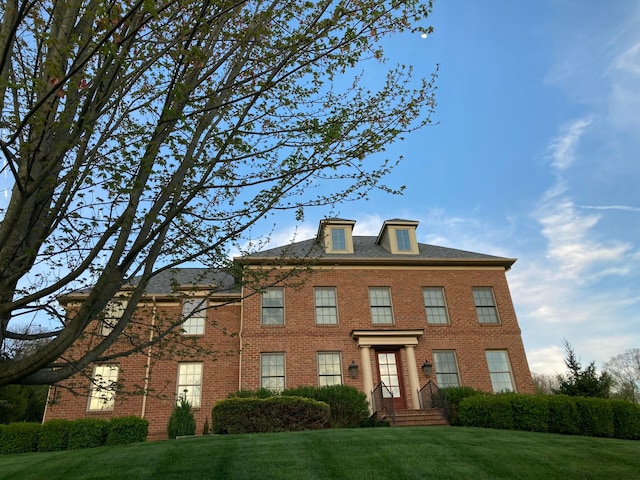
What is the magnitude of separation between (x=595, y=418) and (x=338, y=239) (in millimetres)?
10381

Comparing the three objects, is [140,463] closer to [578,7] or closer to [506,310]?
[578,7]

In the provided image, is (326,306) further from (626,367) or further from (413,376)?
(626,367)

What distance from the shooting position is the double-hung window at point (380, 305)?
15.9 meters

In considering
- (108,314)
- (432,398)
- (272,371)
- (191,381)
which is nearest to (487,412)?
(432,398)

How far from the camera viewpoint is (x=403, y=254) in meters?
17.4

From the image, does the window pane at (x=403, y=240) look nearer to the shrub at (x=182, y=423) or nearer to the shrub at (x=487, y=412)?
the shrub at (x=487, y=412)

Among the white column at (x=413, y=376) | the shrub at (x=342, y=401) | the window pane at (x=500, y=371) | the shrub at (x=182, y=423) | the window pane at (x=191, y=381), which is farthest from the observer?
the window pane at (x=500, y=371)

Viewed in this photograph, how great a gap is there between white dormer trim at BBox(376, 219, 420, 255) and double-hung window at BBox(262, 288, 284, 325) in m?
5.19

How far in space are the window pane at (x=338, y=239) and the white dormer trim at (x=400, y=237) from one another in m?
1.95

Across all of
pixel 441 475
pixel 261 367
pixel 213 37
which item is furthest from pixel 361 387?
pixel 213 37

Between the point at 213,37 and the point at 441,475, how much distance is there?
6521 mm

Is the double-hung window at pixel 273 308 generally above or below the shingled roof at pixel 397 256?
below

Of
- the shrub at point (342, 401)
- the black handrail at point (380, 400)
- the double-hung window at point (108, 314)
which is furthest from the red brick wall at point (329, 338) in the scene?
the double-hung window at point (108, 314)

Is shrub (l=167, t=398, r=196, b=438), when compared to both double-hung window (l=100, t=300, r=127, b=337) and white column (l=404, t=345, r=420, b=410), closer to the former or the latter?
double-hung window (l=100, t=300, r=127, b=337)
